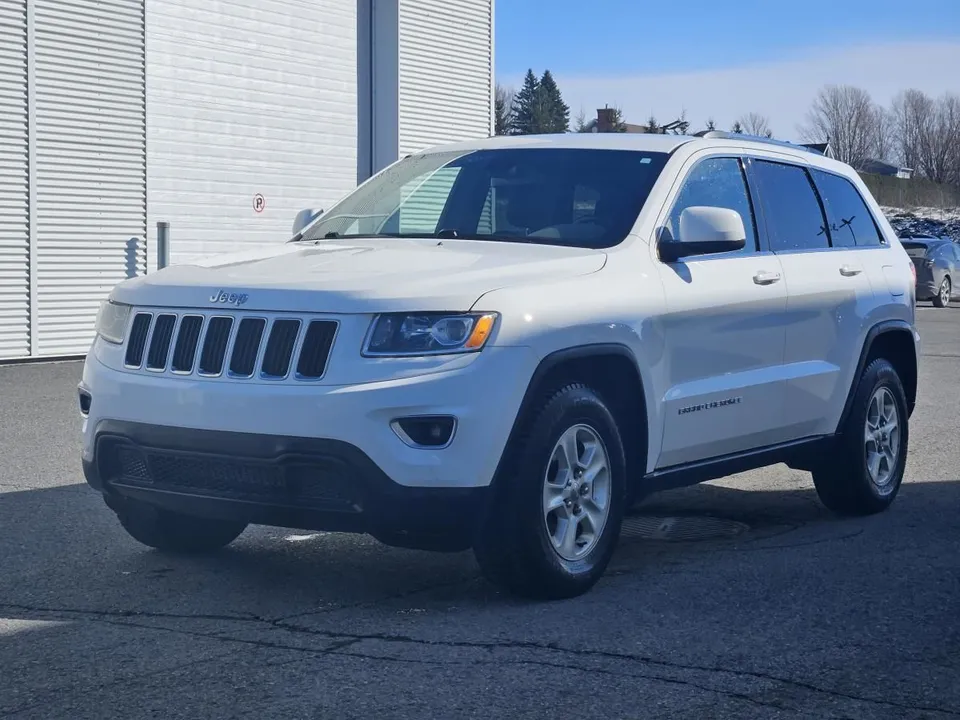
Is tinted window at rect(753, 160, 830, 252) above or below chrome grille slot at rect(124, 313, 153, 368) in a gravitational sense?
above

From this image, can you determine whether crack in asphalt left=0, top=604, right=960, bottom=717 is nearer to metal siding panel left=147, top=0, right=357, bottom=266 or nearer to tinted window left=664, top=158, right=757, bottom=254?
tinted window left=664, top=158, right=757, bottom=254

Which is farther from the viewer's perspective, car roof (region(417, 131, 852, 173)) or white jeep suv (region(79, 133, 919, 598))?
car roof (region(417, 131, 852, 173))

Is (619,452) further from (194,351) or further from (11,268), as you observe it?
(11,268)

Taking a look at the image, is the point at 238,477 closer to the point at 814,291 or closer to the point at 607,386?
the point at 607,386

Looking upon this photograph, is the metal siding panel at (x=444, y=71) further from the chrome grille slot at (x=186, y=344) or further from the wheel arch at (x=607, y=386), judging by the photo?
Result: the chrome grille slot at (x=186, y=344)

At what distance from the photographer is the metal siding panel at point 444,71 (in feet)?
76.4

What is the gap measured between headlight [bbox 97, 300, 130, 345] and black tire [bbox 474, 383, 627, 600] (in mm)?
1601

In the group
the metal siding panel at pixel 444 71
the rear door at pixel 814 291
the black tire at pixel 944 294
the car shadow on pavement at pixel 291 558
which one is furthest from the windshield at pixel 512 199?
the black tire at pixel 944 294

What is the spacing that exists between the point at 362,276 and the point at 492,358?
0.59m

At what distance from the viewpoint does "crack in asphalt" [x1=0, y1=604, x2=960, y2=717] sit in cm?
450

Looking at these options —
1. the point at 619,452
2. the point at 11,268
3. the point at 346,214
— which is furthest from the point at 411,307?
the point at 11,268

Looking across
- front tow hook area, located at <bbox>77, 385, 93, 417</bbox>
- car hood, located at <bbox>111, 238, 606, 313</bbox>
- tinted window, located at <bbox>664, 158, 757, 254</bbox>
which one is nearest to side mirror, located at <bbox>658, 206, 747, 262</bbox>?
tinted window, located at <bbox>664, 158, 757, 254</bbox>

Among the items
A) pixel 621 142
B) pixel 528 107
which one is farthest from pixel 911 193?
pixel 621 142

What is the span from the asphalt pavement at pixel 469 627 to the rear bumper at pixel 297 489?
34 cm
